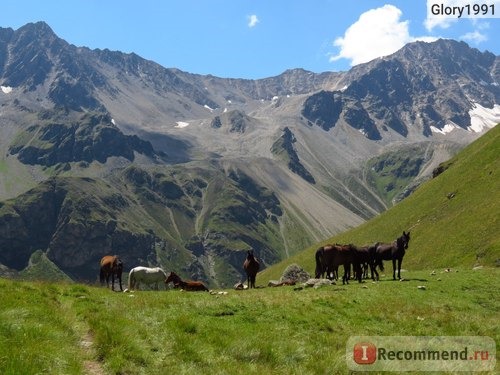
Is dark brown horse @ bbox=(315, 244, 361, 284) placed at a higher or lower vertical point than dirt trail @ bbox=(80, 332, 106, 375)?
higher

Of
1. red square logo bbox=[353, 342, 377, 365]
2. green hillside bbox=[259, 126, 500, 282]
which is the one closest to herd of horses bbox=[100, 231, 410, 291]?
red square logo bbox=[353, 342, 377, 365]

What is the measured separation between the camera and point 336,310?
2308 cm

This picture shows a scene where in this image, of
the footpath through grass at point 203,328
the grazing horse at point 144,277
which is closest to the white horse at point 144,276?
the grazing horse at point 144,277

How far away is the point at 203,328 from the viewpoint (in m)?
17.5

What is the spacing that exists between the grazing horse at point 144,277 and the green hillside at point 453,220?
49.2 m

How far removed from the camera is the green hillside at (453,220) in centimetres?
7775

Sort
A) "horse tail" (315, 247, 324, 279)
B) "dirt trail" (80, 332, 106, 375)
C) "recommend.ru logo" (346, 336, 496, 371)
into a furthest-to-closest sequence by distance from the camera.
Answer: "horse tail" (315, 247, 324, 279) → "recommend.ru logo" (346, 336, 496, 371) → "dirt trail" (80, 332, 106, 375)

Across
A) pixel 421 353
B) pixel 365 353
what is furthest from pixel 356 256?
pixel 365 353

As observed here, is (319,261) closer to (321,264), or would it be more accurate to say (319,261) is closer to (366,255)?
(321,264)

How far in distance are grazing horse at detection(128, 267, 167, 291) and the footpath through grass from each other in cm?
1246

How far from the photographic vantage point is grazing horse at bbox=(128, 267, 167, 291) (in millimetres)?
39031

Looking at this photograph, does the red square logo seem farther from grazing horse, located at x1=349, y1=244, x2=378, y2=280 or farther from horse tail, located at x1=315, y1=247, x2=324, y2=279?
horse tail, located at x1=315, y1=247, x2=324, y2=279

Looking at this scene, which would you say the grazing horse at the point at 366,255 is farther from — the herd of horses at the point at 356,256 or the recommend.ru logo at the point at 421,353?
the recommend.ru logo at the point at 421,353

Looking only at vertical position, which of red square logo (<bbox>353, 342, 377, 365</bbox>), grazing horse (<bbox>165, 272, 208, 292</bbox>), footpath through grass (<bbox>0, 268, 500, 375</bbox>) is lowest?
grazing horse (<bbox>165, 272, 208, 292</bbox>)
